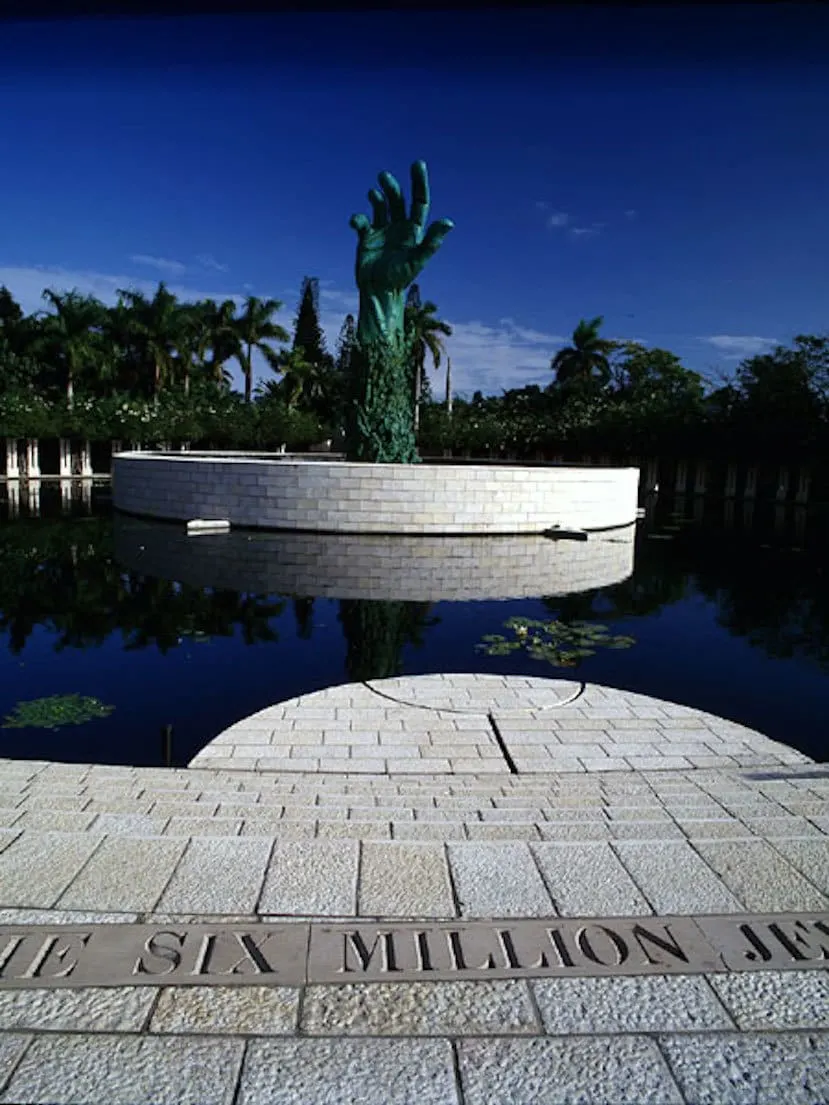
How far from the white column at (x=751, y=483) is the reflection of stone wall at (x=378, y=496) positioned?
22841mm

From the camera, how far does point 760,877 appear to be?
3236 mm

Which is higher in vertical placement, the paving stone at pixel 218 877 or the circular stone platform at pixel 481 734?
the paving stone at pixel 218 877

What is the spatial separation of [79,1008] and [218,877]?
32.0 inches

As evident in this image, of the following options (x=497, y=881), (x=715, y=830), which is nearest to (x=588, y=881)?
(x=497, y=881)

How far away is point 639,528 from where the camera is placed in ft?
75.7

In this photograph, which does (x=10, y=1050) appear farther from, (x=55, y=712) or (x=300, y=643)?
(x=300, y=643)

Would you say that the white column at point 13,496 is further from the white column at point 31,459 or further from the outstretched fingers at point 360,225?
the outstretched fingers at point 360,225

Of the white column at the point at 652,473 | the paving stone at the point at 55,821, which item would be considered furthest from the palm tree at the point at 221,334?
the paving stone at the point at 55,821

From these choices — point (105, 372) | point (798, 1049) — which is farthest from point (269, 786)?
point (105, 372)

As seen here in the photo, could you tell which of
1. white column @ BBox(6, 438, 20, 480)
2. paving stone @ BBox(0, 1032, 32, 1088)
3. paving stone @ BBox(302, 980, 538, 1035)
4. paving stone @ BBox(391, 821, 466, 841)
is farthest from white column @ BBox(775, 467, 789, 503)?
paving stone @ BBox(0, 1032, 32, 1088)

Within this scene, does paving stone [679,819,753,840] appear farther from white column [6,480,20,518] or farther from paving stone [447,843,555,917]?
white column [6,480,20,518]

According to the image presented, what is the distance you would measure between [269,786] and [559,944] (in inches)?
89.0

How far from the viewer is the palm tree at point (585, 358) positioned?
49219 mm

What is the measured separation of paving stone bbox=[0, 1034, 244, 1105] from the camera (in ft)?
6.61
